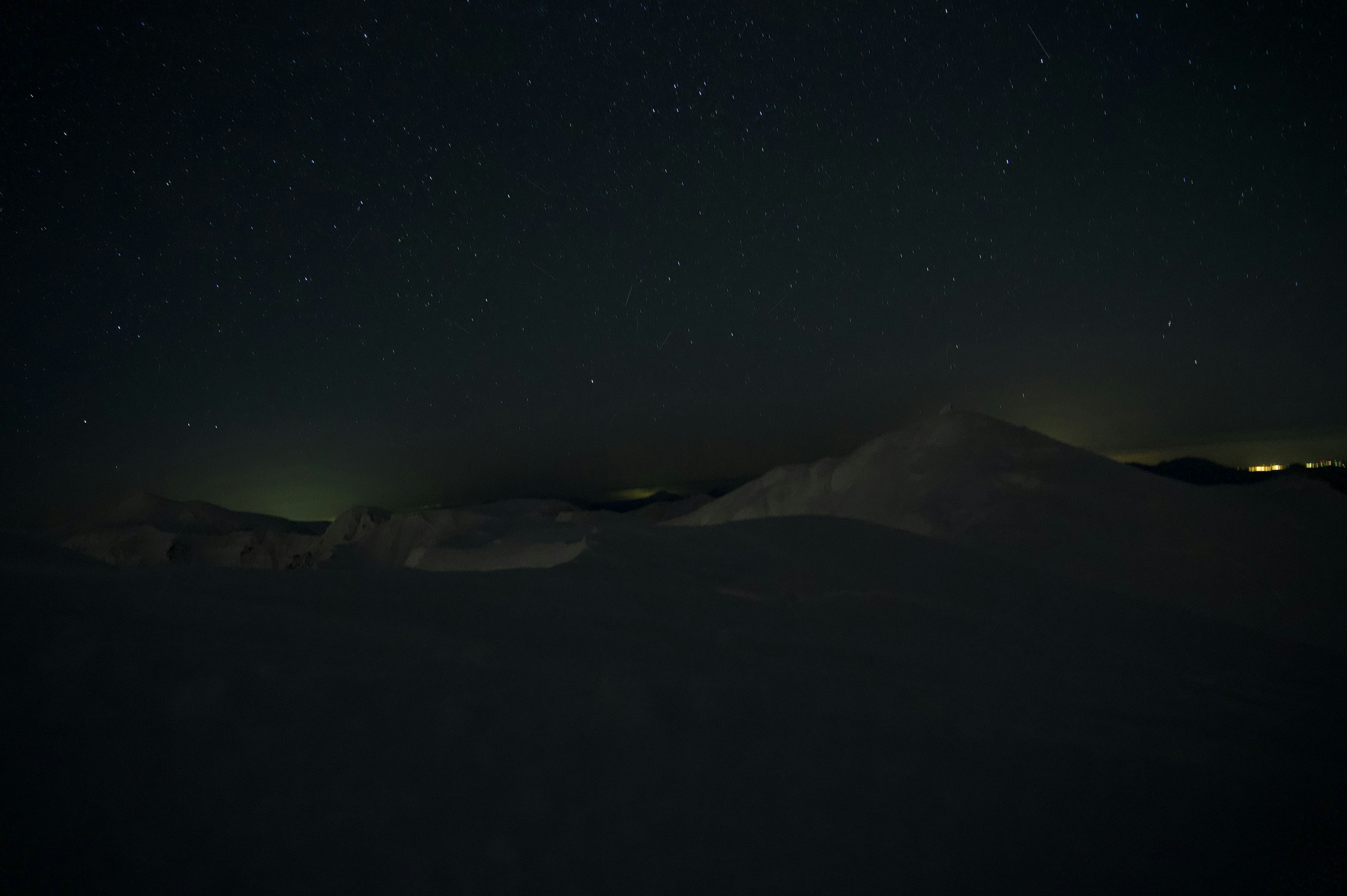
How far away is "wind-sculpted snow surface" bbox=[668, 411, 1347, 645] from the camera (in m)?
9.74

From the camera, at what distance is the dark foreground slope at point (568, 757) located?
204 cm

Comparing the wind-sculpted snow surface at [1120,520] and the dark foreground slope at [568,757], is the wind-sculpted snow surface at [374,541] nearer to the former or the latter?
the dark foreground slope at [568,757]

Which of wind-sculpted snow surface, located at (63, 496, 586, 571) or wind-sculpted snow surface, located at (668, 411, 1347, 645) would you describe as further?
wind-sculpted snow surface, located at (63, 496, 586, 571)

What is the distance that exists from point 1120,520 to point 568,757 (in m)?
12.8

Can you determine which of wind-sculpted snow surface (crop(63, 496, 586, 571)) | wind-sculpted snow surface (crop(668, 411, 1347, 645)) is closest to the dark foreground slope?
wind-sculpted snow surface (crop(668, 411, 1347, 645))

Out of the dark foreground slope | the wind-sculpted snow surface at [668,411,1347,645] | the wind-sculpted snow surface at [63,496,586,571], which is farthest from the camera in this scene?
the wind-sculpted snow surface at [63,496,586,571]

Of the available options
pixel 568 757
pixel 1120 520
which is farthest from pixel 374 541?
pixel 568 757

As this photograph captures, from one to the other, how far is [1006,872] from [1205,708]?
2.91m

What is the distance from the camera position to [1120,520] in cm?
1162

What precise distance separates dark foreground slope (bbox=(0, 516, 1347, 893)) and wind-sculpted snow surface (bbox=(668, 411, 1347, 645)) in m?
5.70

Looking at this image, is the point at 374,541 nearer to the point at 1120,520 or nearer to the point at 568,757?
the point at 1120,520

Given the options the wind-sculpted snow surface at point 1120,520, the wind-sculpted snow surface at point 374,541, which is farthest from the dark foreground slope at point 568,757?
the wind-sculpted snow surface at point 374,541

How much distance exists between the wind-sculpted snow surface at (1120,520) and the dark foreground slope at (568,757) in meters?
5.70

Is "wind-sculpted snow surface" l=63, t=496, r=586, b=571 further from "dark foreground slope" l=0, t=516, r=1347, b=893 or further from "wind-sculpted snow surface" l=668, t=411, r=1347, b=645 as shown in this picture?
"wind-sculpted snow surface" l=668, t=411, r=1347, b=645
